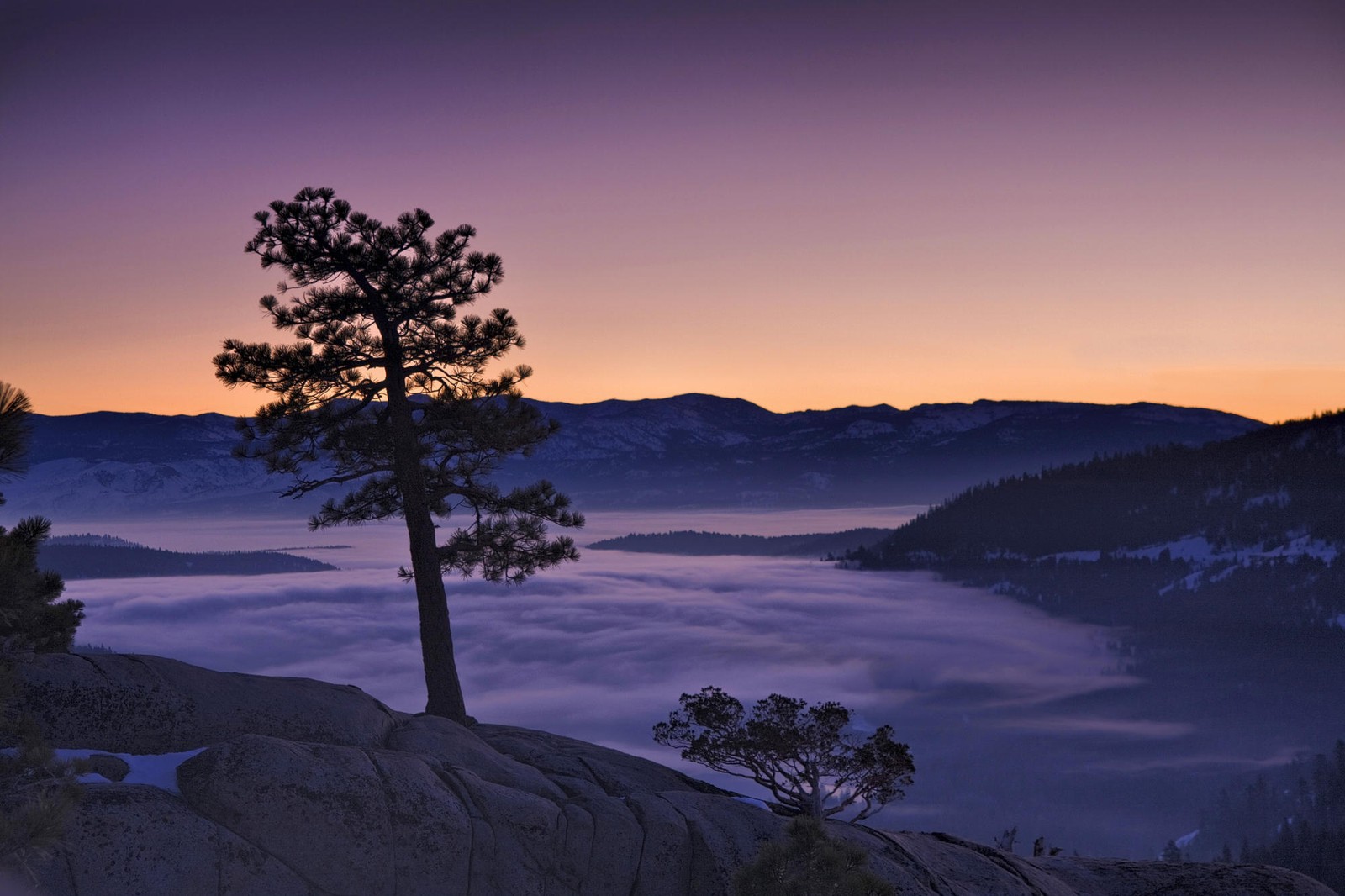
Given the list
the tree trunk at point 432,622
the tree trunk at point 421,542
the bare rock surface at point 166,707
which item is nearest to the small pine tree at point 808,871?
the bare rock surface at point 166,707

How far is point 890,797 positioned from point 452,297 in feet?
62.9

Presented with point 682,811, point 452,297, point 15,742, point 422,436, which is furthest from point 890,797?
point 15,742

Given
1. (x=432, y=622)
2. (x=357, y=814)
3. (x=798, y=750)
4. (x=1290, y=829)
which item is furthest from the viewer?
(x=1290, y=829)

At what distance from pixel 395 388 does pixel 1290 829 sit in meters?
176

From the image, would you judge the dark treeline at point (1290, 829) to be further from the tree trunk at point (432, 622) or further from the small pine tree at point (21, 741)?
the small pine tree at point (21, 741)

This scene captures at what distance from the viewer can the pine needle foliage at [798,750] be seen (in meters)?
27.1

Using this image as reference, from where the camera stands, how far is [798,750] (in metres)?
27.4

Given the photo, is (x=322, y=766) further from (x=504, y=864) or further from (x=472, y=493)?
(x=472, y=493)

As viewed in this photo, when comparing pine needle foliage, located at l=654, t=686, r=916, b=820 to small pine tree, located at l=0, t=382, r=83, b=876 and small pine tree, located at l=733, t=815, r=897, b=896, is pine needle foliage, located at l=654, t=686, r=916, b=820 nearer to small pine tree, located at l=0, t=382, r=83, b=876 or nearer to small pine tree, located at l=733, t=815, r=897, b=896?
small pine tree, located at l=733, t=815, r=897, b=896

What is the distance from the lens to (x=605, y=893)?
16.6 meters

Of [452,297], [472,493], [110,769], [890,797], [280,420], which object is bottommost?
[890,797]

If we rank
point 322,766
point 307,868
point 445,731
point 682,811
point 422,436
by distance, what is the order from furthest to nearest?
point 422,436
point 445,731
point 682,811
point 322,766
point 307,868

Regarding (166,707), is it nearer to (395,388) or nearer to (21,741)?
(21,741)

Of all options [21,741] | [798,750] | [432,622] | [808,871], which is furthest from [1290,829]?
[21,741]
